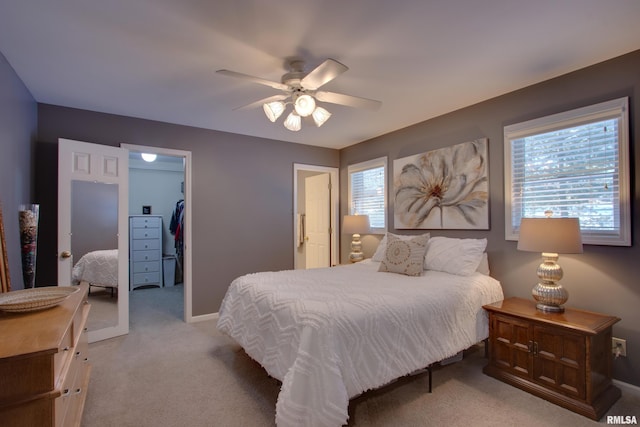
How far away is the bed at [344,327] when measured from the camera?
161cm

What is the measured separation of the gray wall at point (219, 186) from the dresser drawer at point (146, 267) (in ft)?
7.87

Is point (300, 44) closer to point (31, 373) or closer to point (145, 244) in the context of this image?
point (31, 373)

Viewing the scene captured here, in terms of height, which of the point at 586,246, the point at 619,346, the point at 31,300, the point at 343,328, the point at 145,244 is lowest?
the point at 619,346

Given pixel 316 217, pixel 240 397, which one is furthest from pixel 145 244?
pixel 240 397

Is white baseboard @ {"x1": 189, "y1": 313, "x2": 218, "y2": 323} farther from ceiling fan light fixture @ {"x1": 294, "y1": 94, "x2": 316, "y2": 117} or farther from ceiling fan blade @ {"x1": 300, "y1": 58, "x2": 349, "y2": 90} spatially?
ceiling fan blade @ {"x1": 300, "y1": 58, "x2": 349, "y2": 90}

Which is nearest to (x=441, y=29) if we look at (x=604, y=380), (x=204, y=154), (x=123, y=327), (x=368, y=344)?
(x=368, y=344)

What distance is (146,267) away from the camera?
→ 5.66 metres

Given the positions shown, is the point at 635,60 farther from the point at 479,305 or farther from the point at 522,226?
the point at 479,305

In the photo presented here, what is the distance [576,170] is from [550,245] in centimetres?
78

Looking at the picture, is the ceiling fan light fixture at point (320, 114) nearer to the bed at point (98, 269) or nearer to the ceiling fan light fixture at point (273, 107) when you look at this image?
the ceiling fan light fixture at point (273, 107)

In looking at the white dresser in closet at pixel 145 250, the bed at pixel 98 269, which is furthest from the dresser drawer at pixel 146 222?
the bed at pixel 98 269

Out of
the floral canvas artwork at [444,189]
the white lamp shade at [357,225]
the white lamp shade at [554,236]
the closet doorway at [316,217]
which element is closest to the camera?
the white lamp shade at [554,236]

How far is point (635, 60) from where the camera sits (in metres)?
2.21

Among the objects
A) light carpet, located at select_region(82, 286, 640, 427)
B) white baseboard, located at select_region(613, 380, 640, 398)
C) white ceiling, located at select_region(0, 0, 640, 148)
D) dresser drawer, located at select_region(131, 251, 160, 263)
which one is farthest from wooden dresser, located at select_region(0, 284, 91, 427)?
dresser drawer, located at select_region(131, 251, 160, 263)
